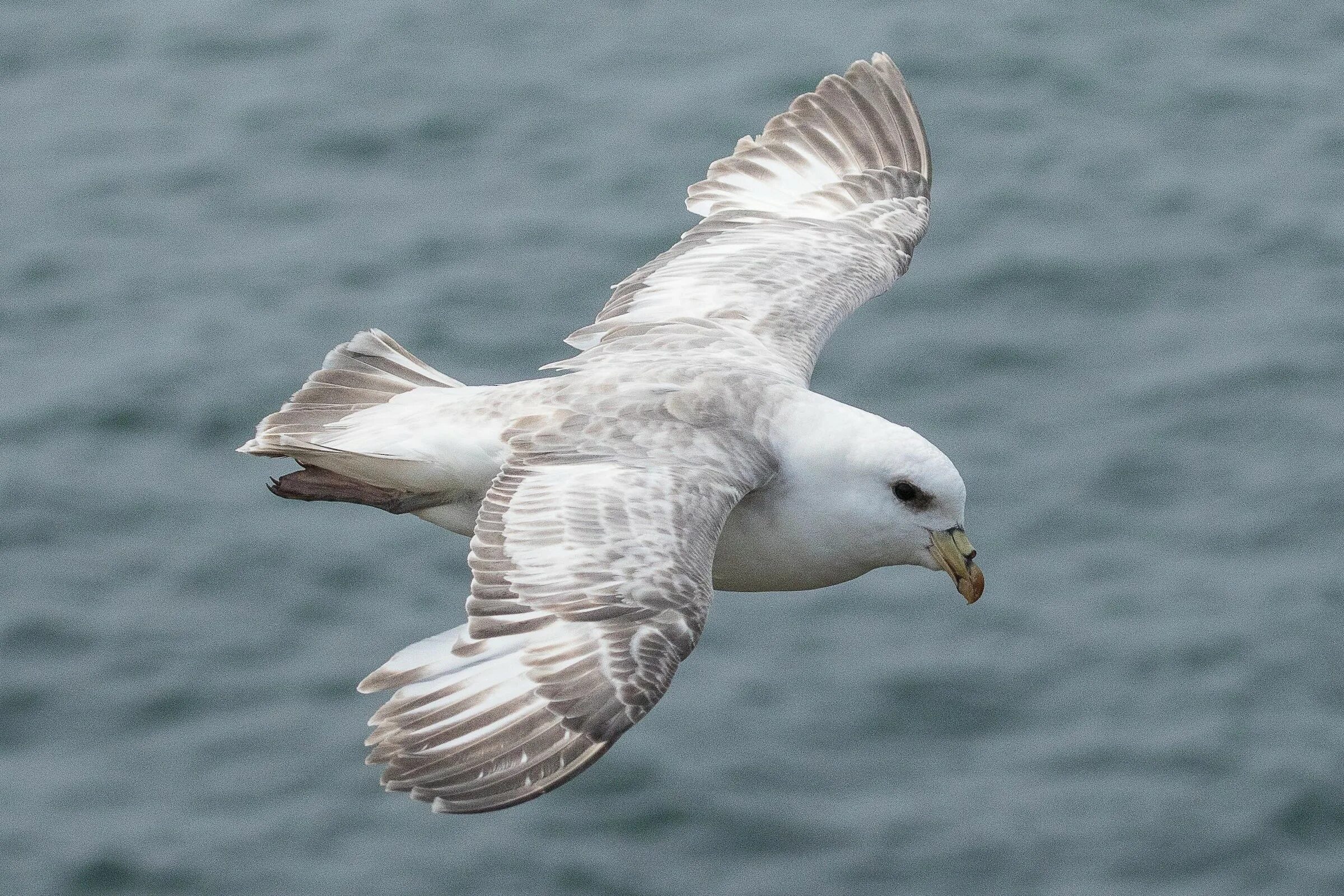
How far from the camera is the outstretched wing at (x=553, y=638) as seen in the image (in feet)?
23.9

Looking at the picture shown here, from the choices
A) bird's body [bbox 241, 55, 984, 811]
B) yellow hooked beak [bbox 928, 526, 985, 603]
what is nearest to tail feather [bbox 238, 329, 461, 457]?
bird's body [bbox 241, 55, 984, 811]

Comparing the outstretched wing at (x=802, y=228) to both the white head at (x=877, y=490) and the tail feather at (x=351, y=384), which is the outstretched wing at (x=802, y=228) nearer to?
the tail feather at (x=351, y=384)

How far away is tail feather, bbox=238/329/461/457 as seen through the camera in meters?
9.55

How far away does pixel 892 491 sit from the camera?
28.7 ft

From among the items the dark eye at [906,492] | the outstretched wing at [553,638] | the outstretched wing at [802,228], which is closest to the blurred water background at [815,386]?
the outstretched wing at [802,228]

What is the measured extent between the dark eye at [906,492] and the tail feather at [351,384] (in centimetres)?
224

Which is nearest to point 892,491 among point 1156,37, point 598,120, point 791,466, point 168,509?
point 791,466

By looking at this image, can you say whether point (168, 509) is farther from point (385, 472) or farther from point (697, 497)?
point (697, 497)

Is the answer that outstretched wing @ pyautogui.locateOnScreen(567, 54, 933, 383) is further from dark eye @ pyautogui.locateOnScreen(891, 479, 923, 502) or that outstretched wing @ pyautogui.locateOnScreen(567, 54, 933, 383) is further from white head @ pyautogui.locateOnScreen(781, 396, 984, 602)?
dark eye @ pyautogui.locateOnScreen(891, 479, 923, 502)

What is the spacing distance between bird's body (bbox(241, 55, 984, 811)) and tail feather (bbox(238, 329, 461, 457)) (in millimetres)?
12

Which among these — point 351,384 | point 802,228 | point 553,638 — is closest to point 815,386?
point 802,228

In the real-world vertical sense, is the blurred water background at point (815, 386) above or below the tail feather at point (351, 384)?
above

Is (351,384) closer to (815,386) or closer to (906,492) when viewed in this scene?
(906,492)

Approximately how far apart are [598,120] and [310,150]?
2.51 m
